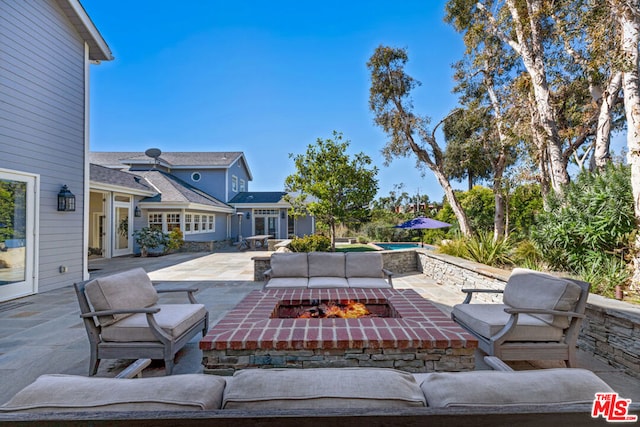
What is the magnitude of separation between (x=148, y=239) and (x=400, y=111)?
37.7ft

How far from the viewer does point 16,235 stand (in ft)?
19.8

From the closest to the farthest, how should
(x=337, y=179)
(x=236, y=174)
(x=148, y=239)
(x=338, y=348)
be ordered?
1. (x=338, y=348)
2. (x=337, y=179)
3. (x=148, y=239)
4. (x=236, y=174)

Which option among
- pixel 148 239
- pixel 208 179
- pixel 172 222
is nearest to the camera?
pixel 148 239

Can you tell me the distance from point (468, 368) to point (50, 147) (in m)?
8.81

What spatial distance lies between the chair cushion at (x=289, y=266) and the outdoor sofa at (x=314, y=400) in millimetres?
4254

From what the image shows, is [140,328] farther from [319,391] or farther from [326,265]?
[326,265]

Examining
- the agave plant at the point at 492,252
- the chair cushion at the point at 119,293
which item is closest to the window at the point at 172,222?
the chair cushion at the point at 119,293

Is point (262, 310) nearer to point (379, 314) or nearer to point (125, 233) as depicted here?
point (379, 314)

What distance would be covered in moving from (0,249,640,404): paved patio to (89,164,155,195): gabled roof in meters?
5.87

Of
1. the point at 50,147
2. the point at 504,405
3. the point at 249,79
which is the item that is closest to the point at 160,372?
the point at 504,405

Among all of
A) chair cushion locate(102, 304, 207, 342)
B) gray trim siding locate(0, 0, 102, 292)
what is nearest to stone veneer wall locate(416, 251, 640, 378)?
chair cushion locate(102, 304, 207, 342)

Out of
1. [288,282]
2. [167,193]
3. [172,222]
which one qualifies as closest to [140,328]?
[288,282]

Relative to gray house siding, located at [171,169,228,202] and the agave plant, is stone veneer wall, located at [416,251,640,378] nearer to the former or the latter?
the agave plant

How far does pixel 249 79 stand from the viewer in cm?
1344
